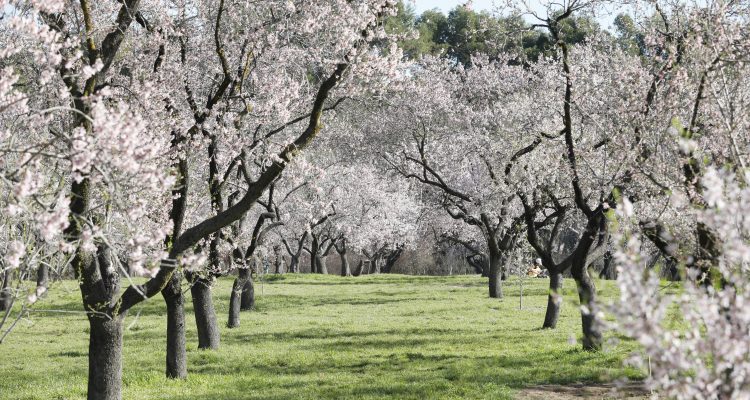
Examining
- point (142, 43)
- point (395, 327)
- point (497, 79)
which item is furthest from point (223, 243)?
point (497, 79)

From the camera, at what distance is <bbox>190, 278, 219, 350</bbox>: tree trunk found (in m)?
20.3

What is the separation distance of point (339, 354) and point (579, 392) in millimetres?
7841

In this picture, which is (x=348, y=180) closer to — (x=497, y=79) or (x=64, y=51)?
(x=497, y=79)

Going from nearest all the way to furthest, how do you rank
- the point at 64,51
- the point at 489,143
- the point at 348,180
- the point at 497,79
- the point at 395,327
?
the point at 64,51
the point at 395,327
the point at 489,143
the point at 497,79
the point at 348,180

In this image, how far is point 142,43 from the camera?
55.4ft

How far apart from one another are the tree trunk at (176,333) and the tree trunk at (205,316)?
3079mm

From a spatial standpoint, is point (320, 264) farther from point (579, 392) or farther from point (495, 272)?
point (579, 392)

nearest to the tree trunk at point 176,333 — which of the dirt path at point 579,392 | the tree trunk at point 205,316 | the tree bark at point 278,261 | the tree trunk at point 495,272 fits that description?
the tree trunk at point 205,316

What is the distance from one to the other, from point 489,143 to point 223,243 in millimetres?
15931

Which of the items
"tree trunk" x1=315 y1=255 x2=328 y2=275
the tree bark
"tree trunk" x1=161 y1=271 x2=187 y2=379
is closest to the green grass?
"tree trunk" x1=161 y1=271 x2=187 y2=379

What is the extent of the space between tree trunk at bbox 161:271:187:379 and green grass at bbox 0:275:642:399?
33 cm

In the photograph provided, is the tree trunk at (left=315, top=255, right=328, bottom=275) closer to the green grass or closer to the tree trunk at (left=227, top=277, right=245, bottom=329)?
the green grass

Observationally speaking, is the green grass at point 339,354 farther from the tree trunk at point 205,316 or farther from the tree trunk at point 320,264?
the tree trunk at point 320,264

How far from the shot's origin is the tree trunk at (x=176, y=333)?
1694 cm
